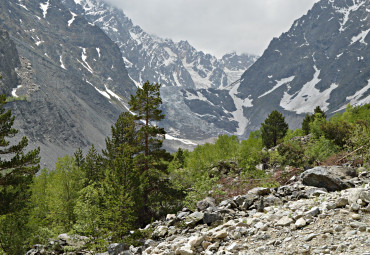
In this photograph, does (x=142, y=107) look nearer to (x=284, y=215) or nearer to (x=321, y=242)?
(x=284, y=215)

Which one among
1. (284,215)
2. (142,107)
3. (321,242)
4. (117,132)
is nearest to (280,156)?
(142,107)

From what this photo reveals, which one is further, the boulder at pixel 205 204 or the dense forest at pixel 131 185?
the dense forest at pixel 131 185

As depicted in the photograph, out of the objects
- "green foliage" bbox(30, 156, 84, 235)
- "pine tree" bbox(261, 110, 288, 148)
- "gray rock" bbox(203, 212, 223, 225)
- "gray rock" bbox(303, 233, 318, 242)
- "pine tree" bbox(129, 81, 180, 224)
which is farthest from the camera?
"pine tree" bbox(261, 110, 288, 148)

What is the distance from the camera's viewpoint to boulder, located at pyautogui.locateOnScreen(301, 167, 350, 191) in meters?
13.6

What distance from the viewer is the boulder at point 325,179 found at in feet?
44.7

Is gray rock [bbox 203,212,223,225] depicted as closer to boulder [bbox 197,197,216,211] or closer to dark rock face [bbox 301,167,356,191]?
boulder [bbox 197,197,216,211]

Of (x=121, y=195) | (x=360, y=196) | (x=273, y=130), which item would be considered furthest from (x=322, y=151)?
(x=273, y=130)

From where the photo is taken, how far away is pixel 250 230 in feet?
34.3

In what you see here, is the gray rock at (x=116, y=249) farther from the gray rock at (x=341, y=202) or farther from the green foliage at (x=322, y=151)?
the green foliage at (x=322, y=151)

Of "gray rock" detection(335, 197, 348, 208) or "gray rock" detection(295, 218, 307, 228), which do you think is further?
"gray rock" detection(335, 197, 348, 208)

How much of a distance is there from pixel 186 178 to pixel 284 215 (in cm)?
2793

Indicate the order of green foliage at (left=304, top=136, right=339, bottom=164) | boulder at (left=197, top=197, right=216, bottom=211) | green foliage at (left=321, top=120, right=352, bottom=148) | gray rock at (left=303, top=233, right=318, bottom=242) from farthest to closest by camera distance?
green foliage at (left=321, top=120, right=352, bottom=148) < green foliage at (left=304, top=136, right=339, bottom=164) < boulder at (left=197, top=197, right=216, bottom=211) < gray rock at (left=303, top=233, right=318, bottom=242)

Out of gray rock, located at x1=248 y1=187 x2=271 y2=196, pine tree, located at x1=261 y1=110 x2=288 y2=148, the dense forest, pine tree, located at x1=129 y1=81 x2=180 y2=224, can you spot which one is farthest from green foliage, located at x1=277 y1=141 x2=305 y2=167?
pine tree, located at x1=261 y1=110 x2=288 y2=148

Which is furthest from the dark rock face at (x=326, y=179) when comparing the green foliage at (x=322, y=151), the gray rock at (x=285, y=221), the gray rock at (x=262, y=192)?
the green foliage at (x=322, y=151)
